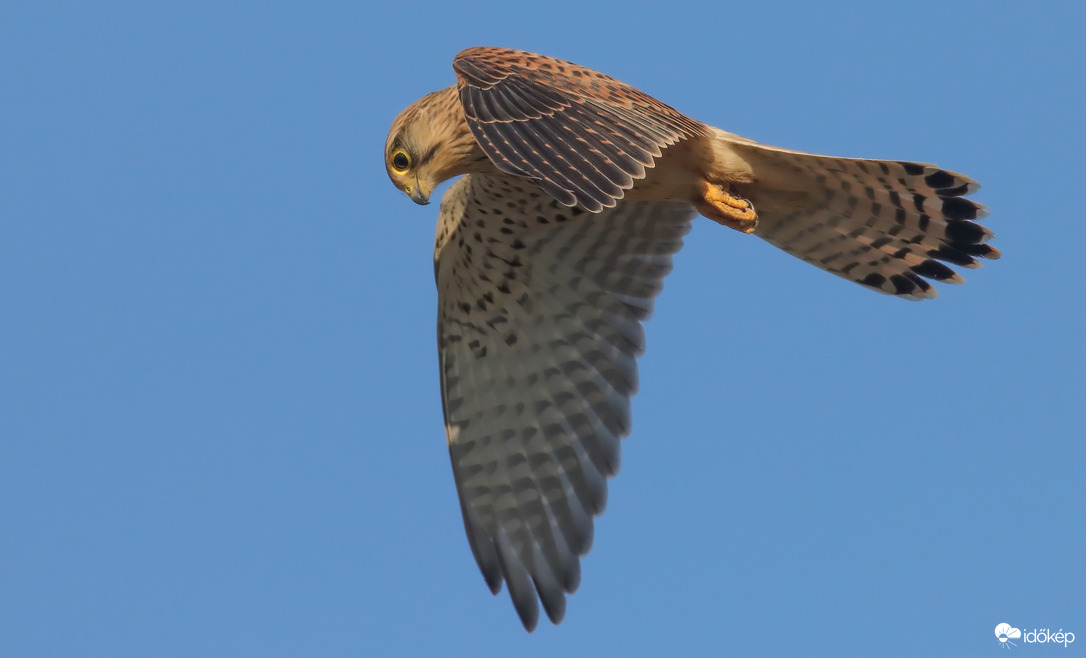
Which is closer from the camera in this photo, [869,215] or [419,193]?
[419,193]

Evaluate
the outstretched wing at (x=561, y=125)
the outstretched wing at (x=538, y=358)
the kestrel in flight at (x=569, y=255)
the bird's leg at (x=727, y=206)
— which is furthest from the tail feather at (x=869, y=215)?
the outstretched wing at (x=561, y=125)

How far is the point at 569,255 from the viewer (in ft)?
26.7

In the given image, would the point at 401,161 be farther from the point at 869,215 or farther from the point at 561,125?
the point at 869,215

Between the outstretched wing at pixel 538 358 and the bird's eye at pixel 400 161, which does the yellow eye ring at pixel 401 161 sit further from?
the outstretched wing at pixel 538 358

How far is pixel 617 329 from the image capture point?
8156 mm

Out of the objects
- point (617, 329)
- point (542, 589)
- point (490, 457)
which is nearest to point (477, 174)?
point (617, 329)

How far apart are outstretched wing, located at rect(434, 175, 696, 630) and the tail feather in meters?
0.57

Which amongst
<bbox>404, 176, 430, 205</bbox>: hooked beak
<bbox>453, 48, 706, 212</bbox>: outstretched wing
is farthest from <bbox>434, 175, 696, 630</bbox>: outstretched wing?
<bbox>453, 48, 706, 212</bbox>: outstretched wing

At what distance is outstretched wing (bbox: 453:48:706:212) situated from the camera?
574 cm

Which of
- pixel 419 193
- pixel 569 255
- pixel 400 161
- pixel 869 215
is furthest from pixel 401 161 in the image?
pixel 869 215

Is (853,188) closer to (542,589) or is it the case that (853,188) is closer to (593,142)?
(593,142)

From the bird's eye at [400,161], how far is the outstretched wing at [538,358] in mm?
661

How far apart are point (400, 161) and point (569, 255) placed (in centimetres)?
134

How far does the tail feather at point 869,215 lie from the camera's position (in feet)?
23.7
